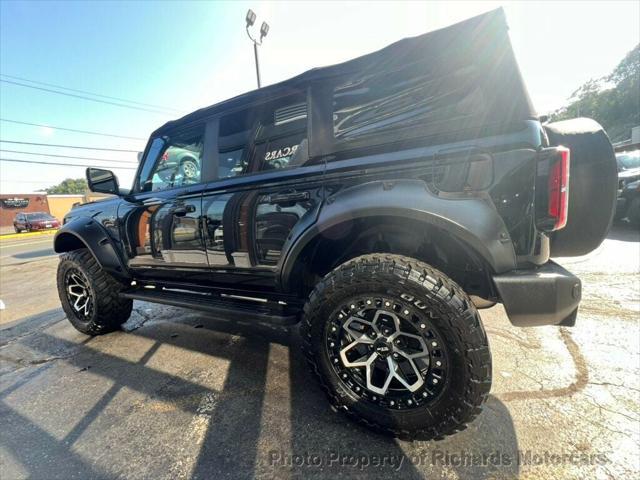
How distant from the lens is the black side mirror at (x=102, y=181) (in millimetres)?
2826

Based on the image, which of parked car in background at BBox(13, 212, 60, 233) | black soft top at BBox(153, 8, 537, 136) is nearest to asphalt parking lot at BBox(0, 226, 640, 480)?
black soft top at BBox(153, 8, 537, 136)

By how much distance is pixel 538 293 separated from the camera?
1.42 meters

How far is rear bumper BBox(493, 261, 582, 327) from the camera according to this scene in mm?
1414

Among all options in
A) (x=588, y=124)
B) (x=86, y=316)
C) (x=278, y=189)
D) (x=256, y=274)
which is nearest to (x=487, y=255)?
(x=588, y=124)

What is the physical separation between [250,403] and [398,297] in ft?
4.11

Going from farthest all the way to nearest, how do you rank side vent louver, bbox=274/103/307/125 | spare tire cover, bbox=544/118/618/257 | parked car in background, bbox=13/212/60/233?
parked car in background, bbox=13/212/60/233, side vent louver, bbox=274/103/307/125, spare tire cover, bbox=544/118/618/257

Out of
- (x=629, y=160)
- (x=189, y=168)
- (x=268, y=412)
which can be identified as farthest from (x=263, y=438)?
(x=629, y=160)

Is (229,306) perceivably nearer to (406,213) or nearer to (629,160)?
(406,213)

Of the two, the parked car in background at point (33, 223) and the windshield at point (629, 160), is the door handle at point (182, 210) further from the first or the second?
the parked car in background at point (33, 223)

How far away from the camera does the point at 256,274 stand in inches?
87.7

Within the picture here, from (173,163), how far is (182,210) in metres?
0.62

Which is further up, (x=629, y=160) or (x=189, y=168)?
(x=189, y=168)

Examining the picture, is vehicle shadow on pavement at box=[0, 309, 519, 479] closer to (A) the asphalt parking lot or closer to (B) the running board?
(A) the asphalt parking lot

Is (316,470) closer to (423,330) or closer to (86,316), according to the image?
(423,330)
